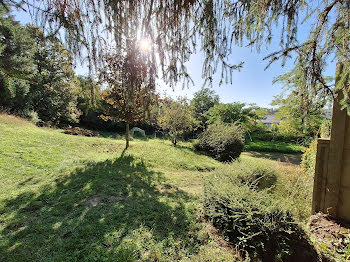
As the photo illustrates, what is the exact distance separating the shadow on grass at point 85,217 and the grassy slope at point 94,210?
0.01 meters

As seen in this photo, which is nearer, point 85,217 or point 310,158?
point 85,217

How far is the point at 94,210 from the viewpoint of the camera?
2836 mm

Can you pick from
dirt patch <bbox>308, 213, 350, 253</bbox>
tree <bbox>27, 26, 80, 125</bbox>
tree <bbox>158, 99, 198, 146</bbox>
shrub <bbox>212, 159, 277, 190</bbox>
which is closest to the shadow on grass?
shrub <bbox>212, 159, 277, 190</bbox>

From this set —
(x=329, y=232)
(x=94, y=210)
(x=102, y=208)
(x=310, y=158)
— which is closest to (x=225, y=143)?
(x=310, y=158)

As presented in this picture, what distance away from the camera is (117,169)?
5.11m

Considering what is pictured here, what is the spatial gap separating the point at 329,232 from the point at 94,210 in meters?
3.73

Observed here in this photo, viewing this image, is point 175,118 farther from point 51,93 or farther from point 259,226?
point 51,93

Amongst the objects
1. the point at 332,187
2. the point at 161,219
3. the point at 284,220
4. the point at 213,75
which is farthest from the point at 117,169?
the point at 332,187

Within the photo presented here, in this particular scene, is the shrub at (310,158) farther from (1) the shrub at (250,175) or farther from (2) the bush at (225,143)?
(2) the bush at (225,143)

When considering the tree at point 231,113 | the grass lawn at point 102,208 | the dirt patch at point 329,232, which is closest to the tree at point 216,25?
the dirt patch at point 329,232

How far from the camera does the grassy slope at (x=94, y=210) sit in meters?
1.96

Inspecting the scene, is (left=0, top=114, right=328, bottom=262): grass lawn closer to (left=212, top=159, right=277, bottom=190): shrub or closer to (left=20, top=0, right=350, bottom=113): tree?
(left=212, top=159, right=277, bottom=190): shrub

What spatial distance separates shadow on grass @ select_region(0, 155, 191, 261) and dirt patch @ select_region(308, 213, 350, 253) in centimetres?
192

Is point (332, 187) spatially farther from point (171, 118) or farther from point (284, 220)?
point (171, 118)
